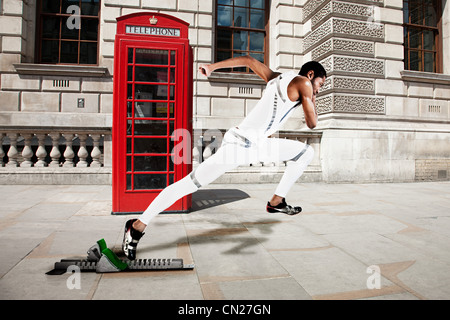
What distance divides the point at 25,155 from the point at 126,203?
153 inches

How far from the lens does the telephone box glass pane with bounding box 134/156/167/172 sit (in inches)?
172

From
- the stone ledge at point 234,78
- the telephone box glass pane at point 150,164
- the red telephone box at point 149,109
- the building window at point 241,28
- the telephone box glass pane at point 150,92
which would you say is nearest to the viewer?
the red telephone box at point 149,109

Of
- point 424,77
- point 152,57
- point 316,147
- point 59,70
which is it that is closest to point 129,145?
point 152,57

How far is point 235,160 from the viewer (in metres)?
2.20

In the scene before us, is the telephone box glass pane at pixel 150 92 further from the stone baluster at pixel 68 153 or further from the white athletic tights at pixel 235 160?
the stone baluster at pixel 68 153

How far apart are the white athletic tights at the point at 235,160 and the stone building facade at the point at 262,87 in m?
4.88

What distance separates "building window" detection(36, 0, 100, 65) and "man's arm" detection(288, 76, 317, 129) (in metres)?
8.99

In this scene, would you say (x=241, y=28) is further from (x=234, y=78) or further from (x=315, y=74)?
(x=315, y=74)

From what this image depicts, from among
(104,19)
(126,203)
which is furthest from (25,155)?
(104,19)

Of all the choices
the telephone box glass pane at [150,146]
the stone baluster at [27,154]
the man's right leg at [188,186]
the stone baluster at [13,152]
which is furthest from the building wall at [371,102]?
the stone baluster at [13,152]

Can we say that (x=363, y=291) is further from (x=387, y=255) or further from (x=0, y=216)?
(x=0, y=216)

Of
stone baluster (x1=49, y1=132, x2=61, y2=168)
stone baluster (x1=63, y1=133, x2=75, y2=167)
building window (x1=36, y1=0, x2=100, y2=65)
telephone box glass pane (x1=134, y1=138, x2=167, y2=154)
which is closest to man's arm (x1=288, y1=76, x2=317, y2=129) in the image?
telephone box glass pane (x1=134, y1=138, x2=167, y2=154)

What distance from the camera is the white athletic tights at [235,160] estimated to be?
219 centimetres

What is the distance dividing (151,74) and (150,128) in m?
0.75
